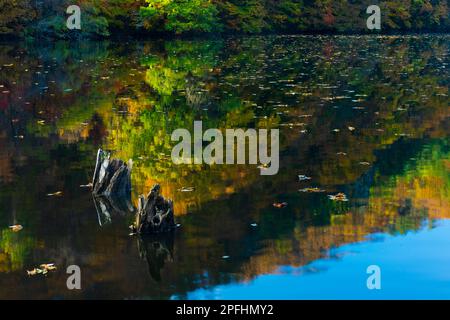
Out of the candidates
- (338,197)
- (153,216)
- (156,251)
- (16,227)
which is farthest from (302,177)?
(16,227)

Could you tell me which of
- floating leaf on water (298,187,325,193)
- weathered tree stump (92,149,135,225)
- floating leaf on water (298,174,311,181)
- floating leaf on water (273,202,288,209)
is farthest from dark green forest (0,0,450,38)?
floating leaf on water (273,202,288,209)

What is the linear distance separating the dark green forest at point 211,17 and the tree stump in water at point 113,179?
1662 inches

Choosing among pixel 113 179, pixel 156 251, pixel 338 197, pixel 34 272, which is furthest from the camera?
pixel 113 179

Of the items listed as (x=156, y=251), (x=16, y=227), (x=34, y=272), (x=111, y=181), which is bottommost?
(x=34, y=272)

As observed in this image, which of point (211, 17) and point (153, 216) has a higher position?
point (211, 17)

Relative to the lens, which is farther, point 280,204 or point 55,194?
point 55,194

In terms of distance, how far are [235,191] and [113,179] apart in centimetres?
230

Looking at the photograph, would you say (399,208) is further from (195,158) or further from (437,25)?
(437,25)

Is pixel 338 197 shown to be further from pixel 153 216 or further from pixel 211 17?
pixel 211 17

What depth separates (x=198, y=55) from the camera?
44.9 meters

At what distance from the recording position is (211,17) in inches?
2445

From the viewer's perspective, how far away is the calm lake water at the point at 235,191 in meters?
10.3

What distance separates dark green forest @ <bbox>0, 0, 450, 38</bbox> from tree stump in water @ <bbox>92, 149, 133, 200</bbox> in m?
42.2

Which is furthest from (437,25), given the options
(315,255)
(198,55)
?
(315,255)
